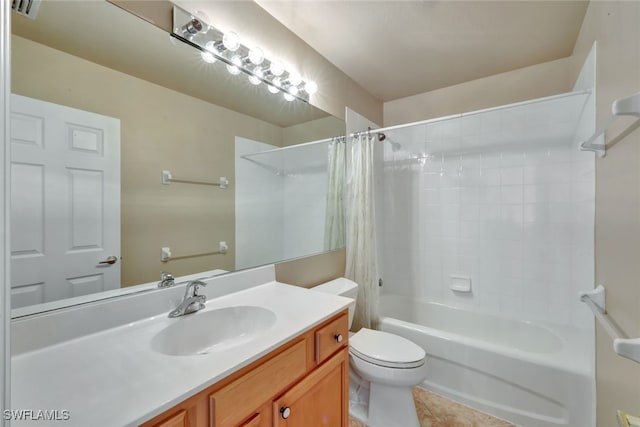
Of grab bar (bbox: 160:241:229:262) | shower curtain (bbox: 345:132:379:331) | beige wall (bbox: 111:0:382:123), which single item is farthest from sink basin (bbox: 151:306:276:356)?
beige wall (bbox: 111:0:382:123)

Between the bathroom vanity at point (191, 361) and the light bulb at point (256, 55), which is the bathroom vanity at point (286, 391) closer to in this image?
the bathroom vanity at point (191, 361)

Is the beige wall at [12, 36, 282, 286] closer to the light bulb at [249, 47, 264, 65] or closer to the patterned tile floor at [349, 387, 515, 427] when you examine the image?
the light bulb at [249, 47, 264, 65]

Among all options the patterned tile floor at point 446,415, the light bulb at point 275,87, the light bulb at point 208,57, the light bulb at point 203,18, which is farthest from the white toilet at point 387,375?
the light bulb at point 203,18

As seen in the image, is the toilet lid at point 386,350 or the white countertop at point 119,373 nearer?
the white countertop at point 119,373

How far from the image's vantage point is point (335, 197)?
6.91 ft

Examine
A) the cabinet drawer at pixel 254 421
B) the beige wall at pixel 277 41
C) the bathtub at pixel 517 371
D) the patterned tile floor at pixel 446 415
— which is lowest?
the patterned tile floor at pixel 446 415

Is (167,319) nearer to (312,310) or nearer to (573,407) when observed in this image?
(312,310)

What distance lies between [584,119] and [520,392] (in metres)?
1.73

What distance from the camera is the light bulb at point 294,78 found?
1713 mm

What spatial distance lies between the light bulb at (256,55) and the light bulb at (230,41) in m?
0.09

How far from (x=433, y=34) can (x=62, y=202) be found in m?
2.14

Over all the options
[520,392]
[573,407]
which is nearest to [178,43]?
[520,392]

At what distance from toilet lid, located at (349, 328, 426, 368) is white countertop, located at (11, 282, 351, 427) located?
68 centimetres

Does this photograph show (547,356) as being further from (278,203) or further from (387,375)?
(278,203)
